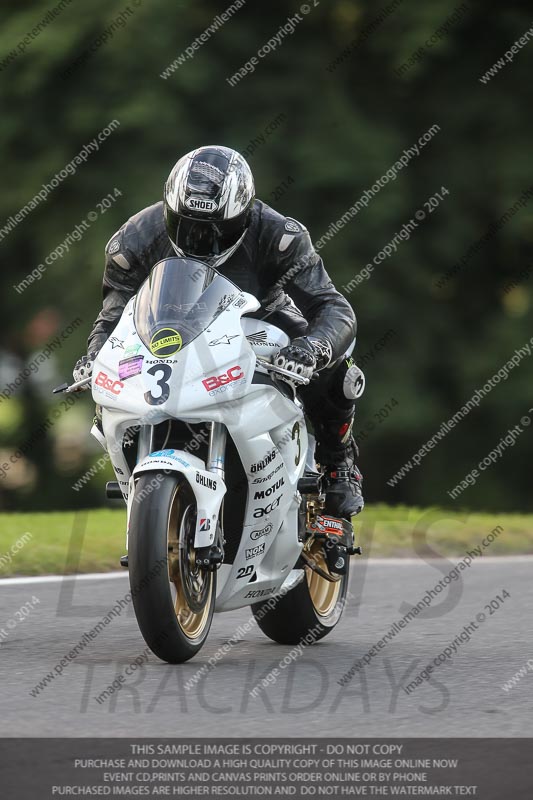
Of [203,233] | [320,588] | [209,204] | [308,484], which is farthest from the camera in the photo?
[320,588]

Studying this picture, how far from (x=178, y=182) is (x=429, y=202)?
8.56m

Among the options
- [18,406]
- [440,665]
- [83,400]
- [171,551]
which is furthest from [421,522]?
[18,406]

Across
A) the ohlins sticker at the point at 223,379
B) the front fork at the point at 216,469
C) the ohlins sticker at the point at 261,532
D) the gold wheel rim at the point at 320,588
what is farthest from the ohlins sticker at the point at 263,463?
the gold wheel rim at the point at 320,588

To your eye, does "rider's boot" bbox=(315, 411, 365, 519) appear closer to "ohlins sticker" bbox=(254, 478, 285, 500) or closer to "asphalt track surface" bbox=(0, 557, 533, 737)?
"asphalt track surface" bbox=(0, 557, 533, 737)

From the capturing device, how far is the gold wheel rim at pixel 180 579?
518 centimetres

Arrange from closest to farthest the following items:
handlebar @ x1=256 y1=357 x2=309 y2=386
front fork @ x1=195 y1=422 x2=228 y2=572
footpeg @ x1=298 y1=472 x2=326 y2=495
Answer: front fork @ x1=195 y1=422 x2=228 y2=572
handlebar @ x1=256 y1=357 x2=309 y2=386
footpeg @ x1=298 y1=472 x2=326 y2=495

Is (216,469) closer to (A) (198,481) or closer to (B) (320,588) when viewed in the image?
(A) (198,481)

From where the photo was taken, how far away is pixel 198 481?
203 inches

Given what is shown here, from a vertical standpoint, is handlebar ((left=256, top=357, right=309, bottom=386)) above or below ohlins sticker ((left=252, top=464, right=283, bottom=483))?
above

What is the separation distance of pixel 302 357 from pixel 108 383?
74 centimetres

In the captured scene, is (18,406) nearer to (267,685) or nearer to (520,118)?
(520,118)

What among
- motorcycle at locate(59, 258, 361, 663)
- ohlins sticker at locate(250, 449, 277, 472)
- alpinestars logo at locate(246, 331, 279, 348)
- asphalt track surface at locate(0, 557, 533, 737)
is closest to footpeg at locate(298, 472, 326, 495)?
motorcycle at locate(59, 258, 361, 663)

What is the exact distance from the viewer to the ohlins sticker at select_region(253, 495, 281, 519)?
5598 millimetres

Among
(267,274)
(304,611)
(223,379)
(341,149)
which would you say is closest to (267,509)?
(223,379)
